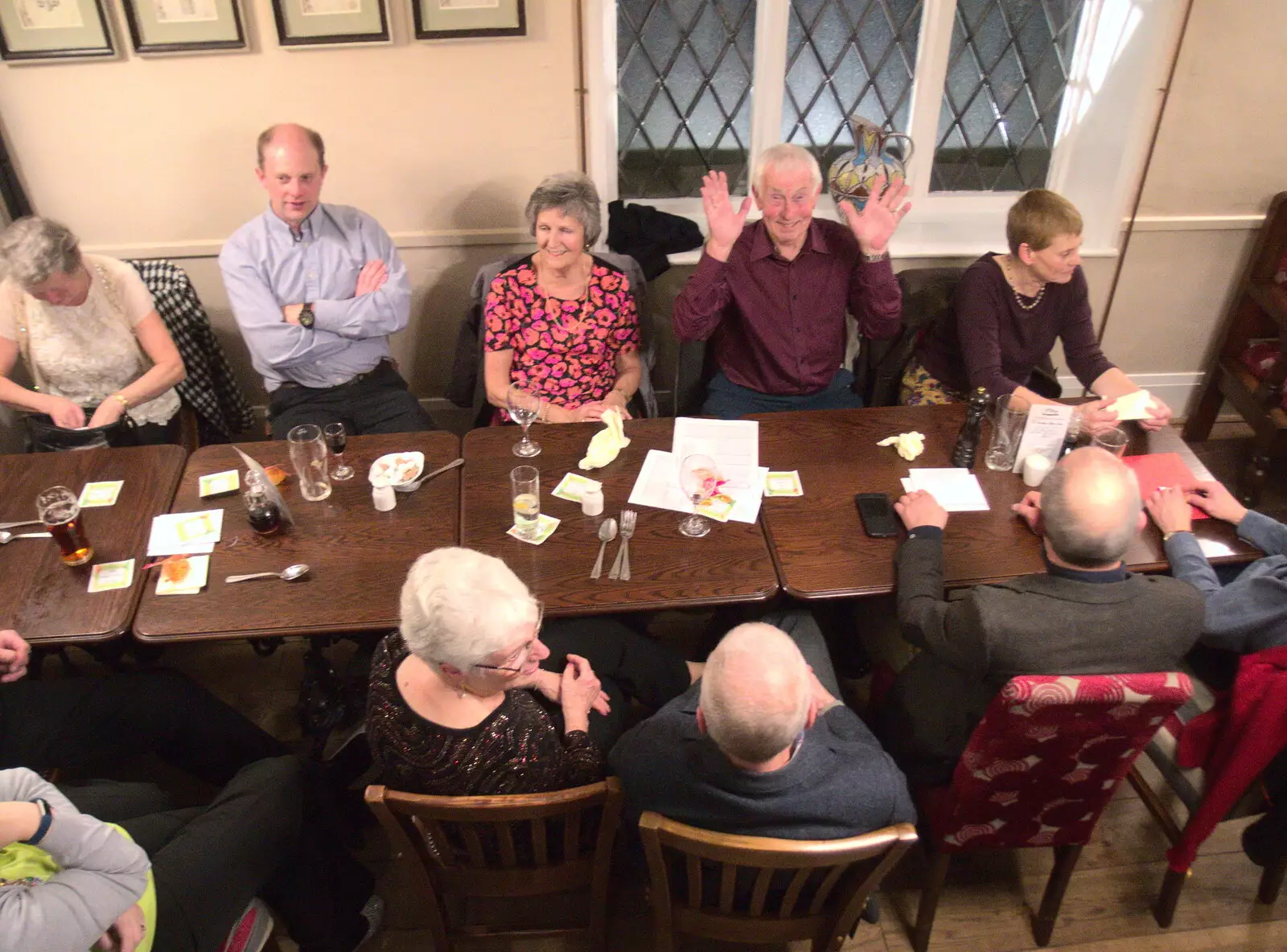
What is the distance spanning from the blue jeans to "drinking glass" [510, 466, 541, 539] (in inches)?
37.9

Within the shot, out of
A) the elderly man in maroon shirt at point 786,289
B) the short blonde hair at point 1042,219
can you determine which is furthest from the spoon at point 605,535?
the short blonde hair at point 1042,219

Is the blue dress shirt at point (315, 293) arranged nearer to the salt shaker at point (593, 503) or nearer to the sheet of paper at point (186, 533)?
the sheet of paper at point (186, 533)

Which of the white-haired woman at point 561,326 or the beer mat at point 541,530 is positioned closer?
the beer mat at point 541,530

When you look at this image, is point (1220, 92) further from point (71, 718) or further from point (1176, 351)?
point (71, 718)

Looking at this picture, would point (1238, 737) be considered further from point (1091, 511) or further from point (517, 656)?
point (517, 656)

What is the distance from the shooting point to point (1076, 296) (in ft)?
9.31

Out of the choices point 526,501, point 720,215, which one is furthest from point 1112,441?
point 526,501

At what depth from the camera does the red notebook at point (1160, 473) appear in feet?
7.03

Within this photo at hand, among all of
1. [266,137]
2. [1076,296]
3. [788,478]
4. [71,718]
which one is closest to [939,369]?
[1076,296]

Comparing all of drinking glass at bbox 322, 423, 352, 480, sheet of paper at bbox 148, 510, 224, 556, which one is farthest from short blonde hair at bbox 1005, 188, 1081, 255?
sheet of paper at bbox 148, 510, 224, 556

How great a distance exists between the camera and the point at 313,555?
1985 mm

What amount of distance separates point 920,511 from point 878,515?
0.10m

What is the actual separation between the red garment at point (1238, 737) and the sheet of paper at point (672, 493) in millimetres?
1022

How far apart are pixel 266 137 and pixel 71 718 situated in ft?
5.73
